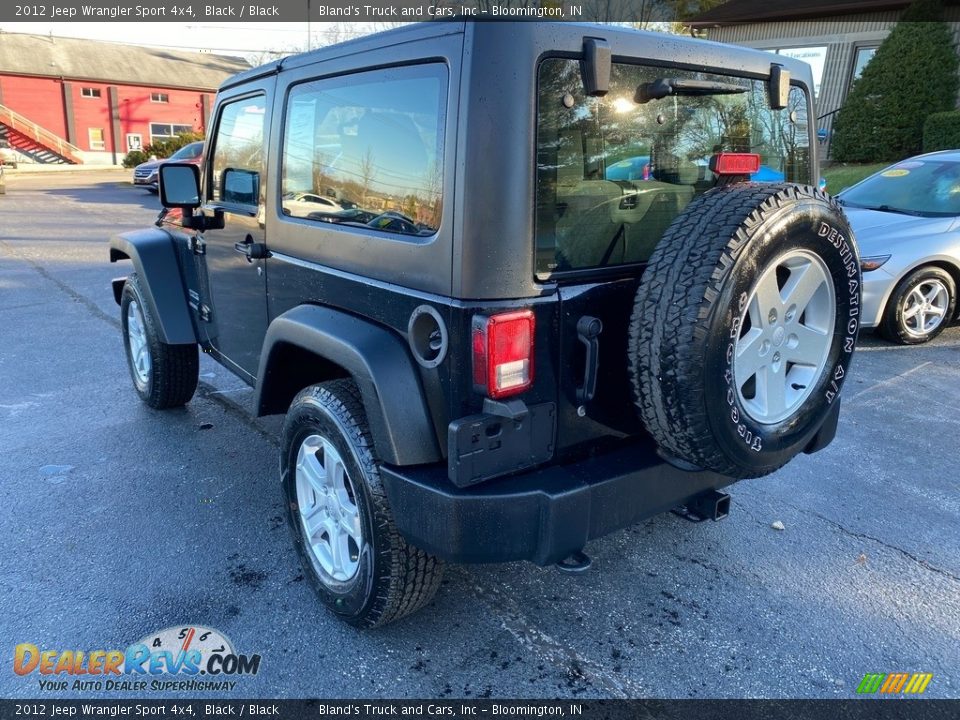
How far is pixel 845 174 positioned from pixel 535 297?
15005 mm

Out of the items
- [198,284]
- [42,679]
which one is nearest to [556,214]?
[42,679]

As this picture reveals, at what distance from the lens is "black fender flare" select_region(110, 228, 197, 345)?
410 centimetres

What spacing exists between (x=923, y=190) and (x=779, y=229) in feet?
18.8

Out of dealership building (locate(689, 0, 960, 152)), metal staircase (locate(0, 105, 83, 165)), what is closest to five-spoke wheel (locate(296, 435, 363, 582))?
dealership building (locate(689, 0, 960, 152))

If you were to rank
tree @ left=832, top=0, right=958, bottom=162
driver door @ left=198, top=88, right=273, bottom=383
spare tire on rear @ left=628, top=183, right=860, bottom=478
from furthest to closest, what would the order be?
1. tree @ left=832, top=0, right=958, bottom=162
2. driver door @ left=198, top=88, right=273, bottom=383
3. spare tire on rear @ left=628, top=183, right=860, bottom=478

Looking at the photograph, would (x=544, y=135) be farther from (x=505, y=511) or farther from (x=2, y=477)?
(x=2, y=477)

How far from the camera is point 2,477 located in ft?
12.4

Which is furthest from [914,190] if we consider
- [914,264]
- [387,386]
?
[387,386]

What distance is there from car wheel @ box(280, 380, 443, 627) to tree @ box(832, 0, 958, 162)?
1647 cm

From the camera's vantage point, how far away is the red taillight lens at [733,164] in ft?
7.84

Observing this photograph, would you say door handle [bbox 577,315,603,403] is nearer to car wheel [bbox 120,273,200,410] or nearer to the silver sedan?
car wheel [bbox 120,273,200,410]

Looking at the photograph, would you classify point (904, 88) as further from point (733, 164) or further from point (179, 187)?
point (179, 187)

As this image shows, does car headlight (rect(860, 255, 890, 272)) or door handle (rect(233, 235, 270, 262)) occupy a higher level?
door handle (rect(233, 235, 270, 262))

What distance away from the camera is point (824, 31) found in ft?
57.8
